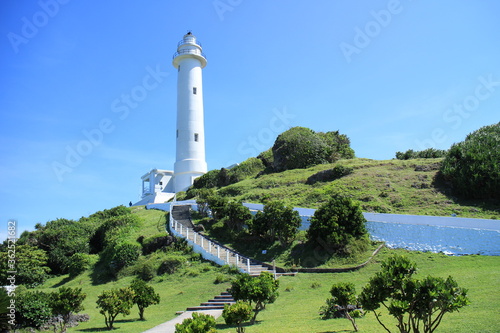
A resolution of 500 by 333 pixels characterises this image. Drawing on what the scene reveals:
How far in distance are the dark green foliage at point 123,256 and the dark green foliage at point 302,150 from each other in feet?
52.9

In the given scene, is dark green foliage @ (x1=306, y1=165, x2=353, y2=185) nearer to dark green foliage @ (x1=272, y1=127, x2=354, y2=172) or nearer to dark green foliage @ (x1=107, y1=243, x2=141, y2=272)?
dark green foliage @ (x1=272, y1=127, x2=354, y2=172)

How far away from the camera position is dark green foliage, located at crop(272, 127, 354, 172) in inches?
1211

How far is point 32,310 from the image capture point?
8.73m

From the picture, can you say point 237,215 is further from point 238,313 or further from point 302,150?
point 302,150

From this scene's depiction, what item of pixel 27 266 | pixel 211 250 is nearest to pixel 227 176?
pixel 211 250

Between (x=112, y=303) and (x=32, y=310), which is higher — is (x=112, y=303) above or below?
below

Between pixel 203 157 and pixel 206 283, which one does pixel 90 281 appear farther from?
pixel 203 157

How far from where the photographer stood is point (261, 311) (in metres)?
10.7

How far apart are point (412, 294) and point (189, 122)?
33.2 m

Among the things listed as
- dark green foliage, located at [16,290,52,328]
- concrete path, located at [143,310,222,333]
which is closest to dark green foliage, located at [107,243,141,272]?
concrete path, located at [143,310,222,333]

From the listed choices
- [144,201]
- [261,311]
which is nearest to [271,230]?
[261,311]

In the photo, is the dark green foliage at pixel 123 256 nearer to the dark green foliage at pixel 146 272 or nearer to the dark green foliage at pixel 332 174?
the dark green foliage at pixel 146 272

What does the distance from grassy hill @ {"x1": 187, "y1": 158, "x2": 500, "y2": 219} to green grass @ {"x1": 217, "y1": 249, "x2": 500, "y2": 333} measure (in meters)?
→ 4.68

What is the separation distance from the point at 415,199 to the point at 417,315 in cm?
1469
